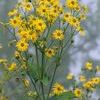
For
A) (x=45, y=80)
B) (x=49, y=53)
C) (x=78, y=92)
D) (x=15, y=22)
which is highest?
(x=15, y=22)

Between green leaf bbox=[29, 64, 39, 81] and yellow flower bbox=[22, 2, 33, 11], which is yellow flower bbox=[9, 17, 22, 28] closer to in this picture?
yellow flower bbox=[22, 2, 33, 11]

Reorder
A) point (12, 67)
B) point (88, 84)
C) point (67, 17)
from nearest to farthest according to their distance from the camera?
1. point (67, 17)
2. point (12, 67)
3. point (88, 84)

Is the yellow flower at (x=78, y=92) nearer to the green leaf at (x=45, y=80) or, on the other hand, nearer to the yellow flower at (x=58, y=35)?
the green leaf at (x=45, y=80)

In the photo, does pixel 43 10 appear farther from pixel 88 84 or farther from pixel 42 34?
pixel 88 84

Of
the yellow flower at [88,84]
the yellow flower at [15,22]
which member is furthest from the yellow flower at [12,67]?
the yellow flower at [88,84]

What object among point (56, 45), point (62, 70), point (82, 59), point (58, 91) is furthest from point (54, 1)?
point (82, 59)

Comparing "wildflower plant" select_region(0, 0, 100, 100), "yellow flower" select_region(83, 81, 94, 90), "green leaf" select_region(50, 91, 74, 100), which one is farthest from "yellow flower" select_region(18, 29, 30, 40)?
"yellow flower" select_region(83, 81, 94, 90)

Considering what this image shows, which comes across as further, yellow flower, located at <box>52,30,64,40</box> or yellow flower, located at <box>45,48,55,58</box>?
yellow flower, located at <box>45,48,55,58</box>

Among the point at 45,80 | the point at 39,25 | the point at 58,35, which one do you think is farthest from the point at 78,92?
the point at 39,25
